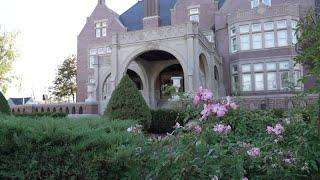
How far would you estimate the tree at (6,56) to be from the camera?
132 ft

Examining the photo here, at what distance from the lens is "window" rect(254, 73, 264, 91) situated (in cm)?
2823

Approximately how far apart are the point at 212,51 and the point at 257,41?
3748 mm

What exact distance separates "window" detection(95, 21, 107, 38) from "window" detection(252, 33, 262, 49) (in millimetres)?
16549

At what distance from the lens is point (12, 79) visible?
41906 millimetres

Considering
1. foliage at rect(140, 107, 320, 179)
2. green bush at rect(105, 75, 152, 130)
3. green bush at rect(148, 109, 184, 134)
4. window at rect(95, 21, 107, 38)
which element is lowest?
green bush at rect(148, 109, 184, 134)

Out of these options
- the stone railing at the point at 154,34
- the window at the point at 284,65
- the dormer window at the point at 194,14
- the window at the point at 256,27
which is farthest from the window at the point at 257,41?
the stone railing at the point at 154,34

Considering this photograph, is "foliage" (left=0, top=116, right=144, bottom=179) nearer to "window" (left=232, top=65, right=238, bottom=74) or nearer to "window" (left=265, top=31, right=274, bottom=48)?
"window" (left=265, top=31, right=274, bottom=48)

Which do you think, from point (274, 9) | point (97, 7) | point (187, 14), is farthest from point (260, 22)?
point (97, 7)

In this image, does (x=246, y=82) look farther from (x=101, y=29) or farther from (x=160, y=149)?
(x=160, y=149)

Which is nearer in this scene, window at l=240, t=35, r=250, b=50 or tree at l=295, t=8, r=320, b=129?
tree at l=295, t=8, r=320, b=129

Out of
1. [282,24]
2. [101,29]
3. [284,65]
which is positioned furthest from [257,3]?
[101,29]

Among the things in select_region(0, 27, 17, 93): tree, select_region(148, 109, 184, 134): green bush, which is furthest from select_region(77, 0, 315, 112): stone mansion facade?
select_region(0, 27, 17, 93): tree

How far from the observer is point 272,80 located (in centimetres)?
2814

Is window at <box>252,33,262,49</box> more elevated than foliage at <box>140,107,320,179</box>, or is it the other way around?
window at <box>252,33,262,49</box>
